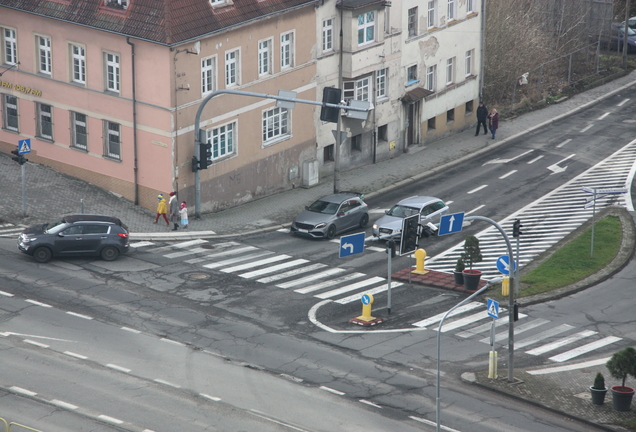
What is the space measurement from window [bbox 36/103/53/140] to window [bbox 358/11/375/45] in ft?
51.0

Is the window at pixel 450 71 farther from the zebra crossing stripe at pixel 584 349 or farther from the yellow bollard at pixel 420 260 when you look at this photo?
the zebra crossing stripe at pixel 584 349

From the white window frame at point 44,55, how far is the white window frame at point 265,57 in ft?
30.3

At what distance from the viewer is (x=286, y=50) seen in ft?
156

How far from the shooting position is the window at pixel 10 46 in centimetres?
4631

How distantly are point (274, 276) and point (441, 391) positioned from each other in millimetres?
10456

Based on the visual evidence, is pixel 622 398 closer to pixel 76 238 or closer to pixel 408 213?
pixel 408 213

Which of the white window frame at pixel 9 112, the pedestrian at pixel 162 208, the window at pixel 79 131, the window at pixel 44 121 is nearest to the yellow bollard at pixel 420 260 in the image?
the pedestrian at pixel 162 208

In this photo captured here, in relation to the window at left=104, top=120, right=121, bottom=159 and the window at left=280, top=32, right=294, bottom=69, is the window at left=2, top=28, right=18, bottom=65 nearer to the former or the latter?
the window at left=104, top=120, right=121, bottom=159

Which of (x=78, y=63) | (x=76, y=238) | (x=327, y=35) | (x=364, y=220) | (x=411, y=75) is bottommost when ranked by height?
(x=364, y=220)

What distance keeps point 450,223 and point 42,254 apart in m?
15.0

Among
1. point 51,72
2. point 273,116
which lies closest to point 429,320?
point 273,116

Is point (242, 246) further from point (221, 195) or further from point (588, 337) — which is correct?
point (588, 337)

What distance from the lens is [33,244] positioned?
36.3 meters

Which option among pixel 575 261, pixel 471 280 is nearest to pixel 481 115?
pixel 575 261
